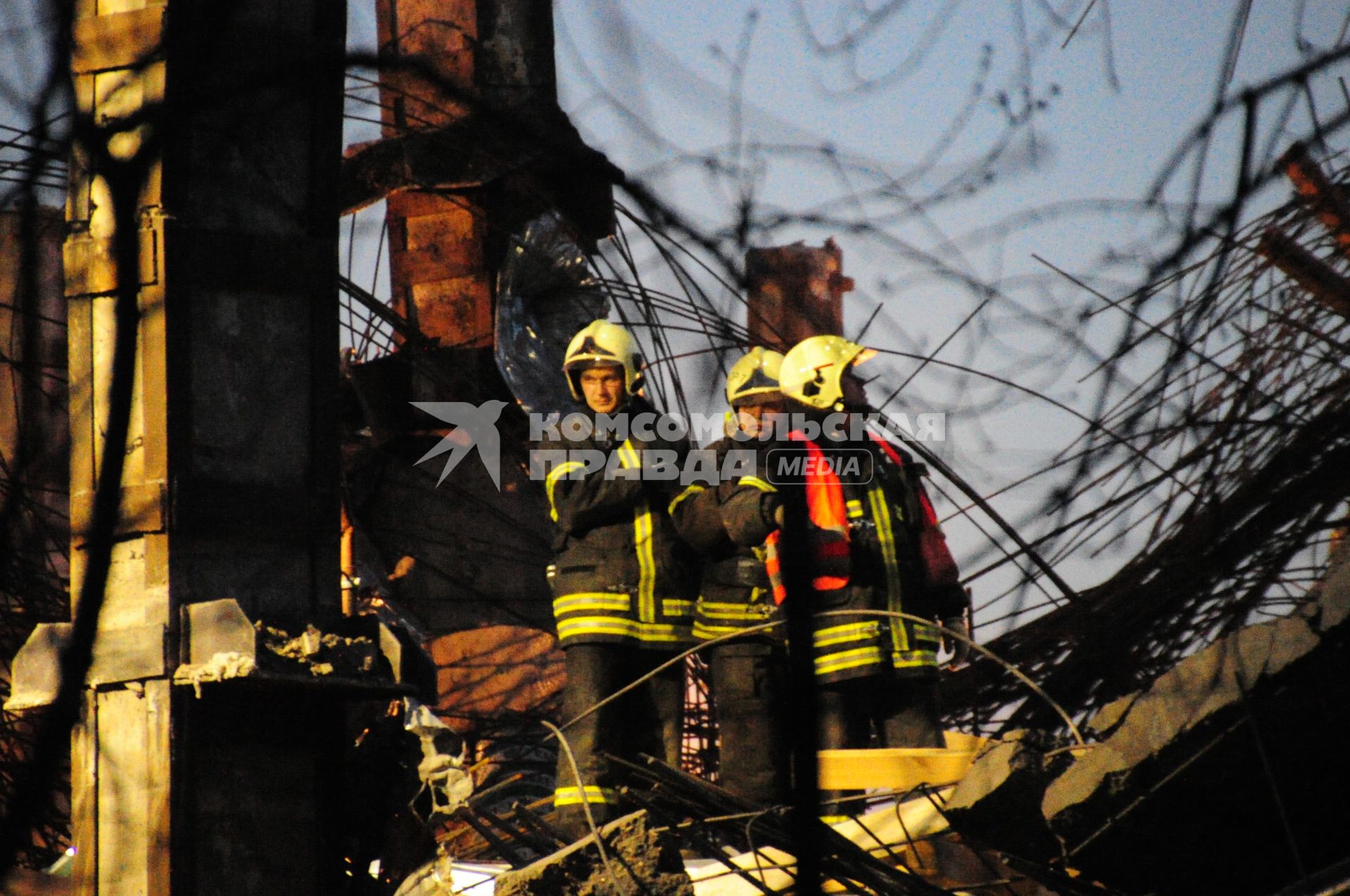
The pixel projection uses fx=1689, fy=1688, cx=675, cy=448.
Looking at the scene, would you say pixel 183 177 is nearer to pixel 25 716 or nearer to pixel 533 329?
pixel 25 716

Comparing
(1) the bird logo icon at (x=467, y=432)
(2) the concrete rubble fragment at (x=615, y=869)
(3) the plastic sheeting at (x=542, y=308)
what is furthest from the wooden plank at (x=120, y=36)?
(1) the bird logo icon at (x=467, y=432)

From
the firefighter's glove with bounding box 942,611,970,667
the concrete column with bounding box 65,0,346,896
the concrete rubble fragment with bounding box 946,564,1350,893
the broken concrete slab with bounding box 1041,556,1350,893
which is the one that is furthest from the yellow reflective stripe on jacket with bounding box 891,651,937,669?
the concrete column with bounding box 65,0,346,896

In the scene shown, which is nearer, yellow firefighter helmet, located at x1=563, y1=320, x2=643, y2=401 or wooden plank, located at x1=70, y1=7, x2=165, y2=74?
wooden plank, located at x1=70, y1=7, x2=165, y2=74

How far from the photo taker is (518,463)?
9.87 metres

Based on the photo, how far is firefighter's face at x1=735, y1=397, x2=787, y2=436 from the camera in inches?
277

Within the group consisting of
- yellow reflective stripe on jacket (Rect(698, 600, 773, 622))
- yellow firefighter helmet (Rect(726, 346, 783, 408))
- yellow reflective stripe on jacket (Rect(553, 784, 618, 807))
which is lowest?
yellow reflective stripe on jacket (Rect(553, 784, 618, 807))

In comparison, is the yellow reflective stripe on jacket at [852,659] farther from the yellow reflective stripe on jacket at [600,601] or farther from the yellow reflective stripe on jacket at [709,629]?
the yellow reflective stripe on jacket at [600,601]

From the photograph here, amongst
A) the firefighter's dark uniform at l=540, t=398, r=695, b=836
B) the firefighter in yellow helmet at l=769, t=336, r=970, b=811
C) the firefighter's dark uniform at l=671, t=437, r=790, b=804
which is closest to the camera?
the firefighter's dark uniform at l=671, t=437, r=790, b=804

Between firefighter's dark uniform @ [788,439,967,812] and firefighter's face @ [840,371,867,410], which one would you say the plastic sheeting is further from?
firefighter's dark uniform @ [788,439,967,812]

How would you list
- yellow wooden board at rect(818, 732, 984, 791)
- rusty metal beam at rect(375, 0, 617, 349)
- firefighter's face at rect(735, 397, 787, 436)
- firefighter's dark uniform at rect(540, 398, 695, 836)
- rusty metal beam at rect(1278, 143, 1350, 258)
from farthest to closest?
1. rusty metal beam at rect(375, 0, 617, 349)
2. firefighter's face at rect(735, 397, 787, 436)
3. firefighter's dark uniform at rect(540, 398, 695, 836)
4. yellow wooden board at rect(818, 732, 984, 791)
5. rusty metal beam at rect(1278, 143, 1350, 258)

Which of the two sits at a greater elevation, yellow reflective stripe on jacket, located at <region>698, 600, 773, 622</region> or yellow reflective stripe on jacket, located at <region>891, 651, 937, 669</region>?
yellow reflective stripe on jacket, located at <region>698, 600, 773, 622</region>

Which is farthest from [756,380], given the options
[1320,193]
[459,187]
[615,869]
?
[1320,193]

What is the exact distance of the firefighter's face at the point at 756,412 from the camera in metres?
7.05

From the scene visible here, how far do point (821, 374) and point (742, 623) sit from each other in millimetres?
1064
